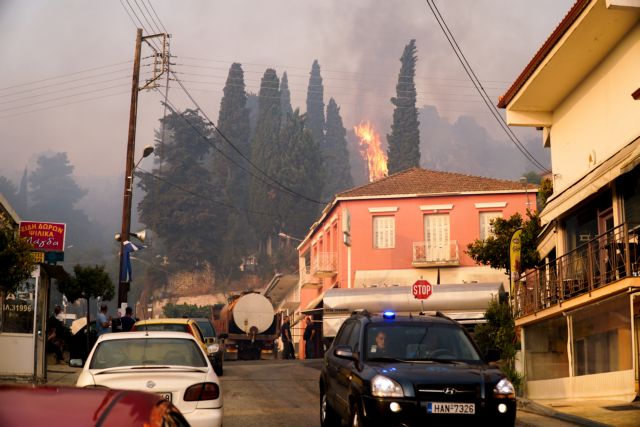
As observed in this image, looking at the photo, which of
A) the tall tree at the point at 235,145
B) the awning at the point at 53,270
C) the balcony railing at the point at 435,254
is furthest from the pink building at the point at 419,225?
the tall tree at the point at 235,145

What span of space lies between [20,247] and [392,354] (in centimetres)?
1135

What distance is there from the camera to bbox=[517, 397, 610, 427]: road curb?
15173mm

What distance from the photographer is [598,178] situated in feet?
62.2

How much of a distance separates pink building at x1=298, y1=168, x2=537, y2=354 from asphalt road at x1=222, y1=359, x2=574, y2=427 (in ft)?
88.6

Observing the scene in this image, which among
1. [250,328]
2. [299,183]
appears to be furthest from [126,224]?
[299,183]

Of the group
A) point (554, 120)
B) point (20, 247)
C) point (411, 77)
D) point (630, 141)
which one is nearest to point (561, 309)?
point (630, 141)

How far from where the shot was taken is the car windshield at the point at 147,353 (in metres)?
10.9

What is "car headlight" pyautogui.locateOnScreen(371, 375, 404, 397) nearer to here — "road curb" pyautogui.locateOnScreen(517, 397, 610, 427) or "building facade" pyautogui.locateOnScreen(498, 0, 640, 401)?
"road curb" pyautogui.locateOnScreen(517, 397, 610, 427)

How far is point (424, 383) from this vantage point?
34.4 feet

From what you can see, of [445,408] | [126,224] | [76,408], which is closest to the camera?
[76,408]

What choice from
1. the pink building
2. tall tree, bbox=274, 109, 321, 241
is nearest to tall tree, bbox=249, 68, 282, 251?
tall tree, bbox=274, 109, 321, 241

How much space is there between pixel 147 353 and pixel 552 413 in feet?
29.1

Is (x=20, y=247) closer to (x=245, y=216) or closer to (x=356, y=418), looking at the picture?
(x=356, y=418)

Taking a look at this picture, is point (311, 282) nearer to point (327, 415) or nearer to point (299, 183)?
point (327, 415)
